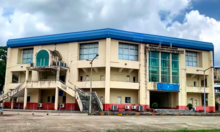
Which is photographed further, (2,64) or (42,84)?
(2,64)

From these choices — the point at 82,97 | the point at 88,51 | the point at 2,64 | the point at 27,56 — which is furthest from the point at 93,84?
the point at 2,64

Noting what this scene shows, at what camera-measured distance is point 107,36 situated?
4038cm

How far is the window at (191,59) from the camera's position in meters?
48.0

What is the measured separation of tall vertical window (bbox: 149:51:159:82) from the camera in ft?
141

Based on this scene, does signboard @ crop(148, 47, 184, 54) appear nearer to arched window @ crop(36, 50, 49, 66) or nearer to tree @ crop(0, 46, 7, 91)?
arched window @ crop(36, 50, 49, 66)

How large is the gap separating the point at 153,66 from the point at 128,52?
5401 mm

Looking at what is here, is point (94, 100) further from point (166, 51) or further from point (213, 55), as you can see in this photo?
point (213, 55)

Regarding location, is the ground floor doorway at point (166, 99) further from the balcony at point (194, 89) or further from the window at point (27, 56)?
the window at point (27, 56)

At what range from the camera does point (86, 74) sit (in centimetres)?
4384

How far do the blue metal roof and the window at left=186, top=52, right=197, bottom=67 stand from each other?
210 centimetres

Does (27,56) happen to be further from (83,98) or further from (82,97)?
(83,98)

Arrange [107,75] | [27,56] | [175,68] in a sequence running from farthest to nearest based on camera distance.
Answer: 1. [27,56]
2. [175,68]
3. [107,75]

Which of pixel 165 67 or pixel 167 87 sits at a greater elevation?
pixel 165 67

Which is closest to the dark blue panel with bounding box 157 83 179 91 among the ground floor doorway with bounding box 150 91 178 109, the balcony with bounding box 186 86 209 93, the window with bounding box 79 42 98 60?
the ground floor doorway with bounding box 150 91 178 109
